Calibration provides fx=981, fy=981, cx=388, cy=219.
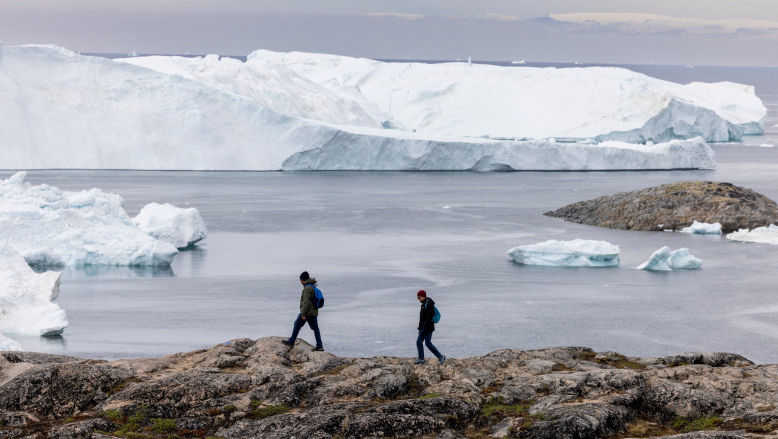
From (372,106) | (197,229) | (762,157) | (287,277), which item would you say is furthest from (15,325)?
(762,157)

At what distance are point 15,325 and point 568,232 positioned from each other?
778 inches

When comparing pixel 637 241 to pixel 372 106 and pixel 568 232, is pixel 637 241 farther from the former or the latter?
pixel 372 106

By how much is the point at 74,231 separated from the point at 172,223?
3341mm

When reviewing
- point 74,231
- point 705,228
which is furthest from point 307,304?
point 705,228

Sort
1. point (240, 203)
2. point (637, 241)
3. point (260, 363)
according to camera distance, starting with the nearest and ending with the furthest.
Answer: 1. point (260, 363)
2. point (637, 241)
3. point (240, 203)

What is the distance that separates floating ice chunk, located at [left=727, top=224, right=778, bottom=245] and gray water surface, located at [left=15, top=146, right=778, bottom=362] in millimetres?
879

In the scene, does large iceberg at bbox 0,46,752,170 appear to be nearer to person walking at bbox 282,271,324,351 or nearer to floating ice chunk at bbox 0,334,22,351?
floating ice chunk at bbox 0,334,22,351

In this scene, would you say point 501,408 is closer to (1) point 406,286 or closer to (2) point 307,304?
(2) point 307,304

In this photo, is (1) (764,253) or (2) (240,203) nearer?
(1) (764,253)

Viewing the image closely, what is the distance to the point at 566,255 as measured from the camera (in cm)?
2641

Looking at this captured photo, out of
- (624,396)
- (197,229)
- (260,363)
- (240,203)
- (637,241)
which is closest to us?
(624,396)

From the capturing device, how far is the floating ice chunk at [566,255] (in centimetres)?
2622

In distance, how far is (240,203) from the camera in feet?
126

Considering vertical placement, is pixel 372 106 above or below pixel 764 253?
above
